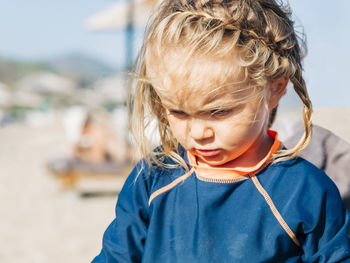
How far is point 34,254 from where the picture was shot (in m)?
4.08

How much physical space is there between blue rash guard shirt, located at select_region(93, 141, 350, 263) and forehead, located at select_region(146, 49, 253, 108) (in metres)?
0.22

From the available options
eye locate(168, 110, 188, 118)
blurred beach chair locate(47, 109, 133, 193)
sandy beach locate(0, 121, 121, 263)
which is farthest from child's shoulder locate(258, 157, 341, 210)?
blurred beach chair locate(47, 109, 133, 193)

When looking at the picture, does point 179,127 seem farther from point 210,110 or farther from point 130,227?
point 130,227

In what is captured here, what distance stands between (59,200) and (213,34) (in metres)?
5.51

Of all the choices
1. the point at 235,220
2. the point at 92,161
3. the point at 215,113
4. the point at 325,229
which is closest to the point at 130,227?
the point at 235,220

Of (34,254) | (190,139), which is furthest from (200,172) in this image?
(34,254)

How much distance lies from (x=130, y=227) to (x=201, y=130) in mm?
342

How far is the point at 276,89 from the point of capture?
1.03 metres

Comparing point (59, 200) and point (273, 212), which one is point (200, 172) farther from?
point (59, 200)

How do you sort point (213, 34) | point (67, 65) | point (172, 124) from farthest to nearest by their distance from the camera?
point (67, 65)
point (172, 124)
point (213, 34)

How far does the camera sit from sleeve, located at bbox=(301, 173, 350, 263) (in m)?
0.93

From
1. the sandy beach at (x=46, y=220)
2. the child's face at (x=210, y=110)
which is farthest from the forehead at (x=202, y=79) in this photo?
the sandy beach at (x=46, y=220)

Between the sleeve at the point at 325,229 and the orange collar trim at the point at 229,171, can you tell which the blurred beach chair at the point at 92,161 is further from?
the sleeve at the point at 325,229

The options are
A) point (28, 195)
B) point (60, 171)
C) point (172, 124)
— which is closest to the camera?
point (172, 124)
